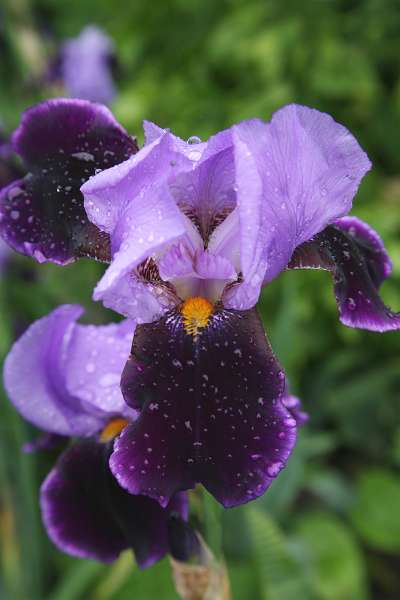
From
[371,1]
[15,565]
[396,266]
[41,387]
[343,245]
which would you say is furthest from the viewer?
[371,1]

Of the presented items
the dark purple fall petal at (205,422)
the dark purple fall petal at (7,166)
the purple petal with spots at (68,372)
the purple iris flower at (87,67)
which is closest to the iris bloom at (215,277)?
the dark purple fall petal at (205,422)

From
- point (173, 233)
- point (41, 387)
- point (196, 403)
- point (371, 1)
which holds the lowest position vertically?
point (371, 1)

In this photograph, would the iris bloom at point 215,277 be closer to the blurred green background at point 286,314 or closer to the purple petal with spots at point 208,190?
the purple petal with spots at point 208,190

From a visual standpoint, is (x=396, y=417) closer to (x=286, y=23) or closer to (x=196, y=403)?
(x=286, y=23)

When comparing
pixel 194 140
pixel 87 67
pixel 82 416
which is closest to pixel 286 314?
pixel 82 416

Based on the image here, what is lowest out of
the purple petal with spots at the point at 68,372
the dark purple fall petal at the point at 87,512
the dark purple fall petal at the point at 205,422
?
the dark purple fall petal at the point at 87,512

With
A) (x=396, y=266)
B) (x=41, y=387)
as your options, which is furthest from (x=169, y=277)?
(x=396, y=266)

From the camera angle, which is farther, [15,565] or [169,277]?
[15,565]

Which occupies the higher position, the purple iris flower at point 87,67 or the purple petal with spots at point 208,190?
the purple petal with spots at point 208,190
